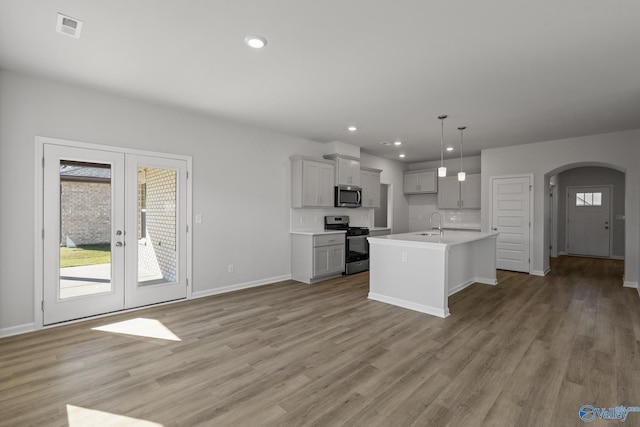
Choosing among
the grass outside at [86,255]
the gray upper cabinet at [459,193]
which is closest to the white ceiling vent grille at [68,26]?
the grass outside at [86,255]

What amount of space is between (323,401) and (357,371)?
1.59 feet

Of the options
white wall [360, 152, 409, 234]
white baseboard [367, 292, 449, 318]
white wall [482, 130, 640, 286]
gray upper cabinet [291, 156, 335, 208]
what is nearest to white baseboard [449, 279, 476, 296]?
white baseboard [367, 292, 449, 318]

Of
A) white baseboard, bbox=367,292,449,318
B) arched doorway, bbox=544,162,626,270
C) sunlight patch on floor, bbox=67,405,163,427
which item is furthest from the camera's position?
arched doorway, bbox=544,162,626,270

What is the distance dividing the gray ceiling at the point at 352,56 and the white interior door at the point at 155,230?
0.93 metres

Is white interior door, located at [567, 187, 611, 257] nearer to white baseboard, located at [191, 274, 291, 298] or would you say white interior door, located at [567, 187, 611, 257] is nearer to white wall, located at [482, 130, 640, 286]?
white wall, located at [482, 130, 640, 286]

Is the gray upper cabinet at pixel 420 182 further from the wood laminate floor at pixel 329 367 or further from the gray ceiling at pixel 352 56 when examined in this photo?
the wood laminate floor at pixel 329 367

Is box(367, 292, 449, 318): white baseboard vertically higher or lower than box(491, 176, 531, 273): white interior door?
lower

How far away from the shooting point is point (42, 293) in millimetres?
3400

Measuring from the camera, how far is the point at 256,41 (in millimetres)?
2635

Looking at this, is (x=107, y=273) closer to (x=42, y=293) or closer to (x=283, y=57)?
(x=42, y=293)

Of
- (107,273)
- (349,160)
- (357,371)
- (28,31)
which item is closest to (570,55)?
(357,371)

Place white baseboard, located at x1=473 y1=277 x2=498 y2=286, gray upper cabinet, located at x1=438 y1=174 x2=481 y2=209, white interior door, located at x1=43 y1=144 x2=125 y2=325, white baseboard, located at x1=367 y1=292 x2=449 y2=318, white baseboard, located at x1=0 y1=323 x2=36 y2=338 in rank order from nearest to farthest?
1. white baseboard, located at x1=0 y1=323 x2=36 y2=338
2. white interior door, located at x1=43 y1=144 x2=125 y2=325
3. white baseboard, located at x1=367 y1=292 x2=449 y2=318
4. white baseboard, located at x1=473 y1=277 x2=498 y2=286
5. gray upper cabinet, located at x1=438 y1=174 x2=481 y2=209

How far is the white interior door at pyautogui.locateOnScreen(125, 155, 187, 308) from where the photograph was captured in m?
4.01

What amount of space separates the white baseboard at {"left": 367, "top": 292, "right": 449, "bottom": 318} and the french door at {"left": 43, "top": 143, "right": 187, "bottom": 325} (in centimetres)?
277
